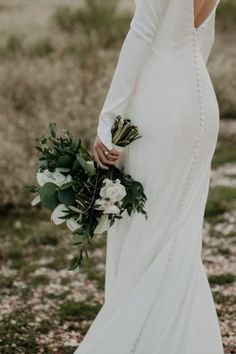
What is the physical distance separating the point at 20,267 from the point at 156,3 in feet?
12.5

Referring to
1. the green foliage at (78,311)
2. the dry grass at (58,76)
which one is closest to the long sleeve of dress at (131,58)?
the green foliage at (78,311)

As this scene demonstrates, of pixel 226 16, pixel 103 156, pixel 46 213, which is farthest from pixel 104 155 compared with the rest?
pixel 226 16

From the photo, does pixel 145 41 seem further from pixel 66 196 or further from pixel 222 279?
pixel 222 279

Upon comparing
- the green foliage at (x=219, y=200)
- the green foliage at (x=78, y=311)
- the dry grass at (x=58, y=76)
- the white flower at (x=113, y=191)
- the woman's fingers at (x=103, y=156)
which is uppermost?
the woman's fingers at (x=103, y=156)

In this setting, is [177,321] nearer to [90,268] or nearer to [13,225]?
[90,268]

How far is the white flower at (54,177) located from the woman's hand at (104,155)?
0.16 m

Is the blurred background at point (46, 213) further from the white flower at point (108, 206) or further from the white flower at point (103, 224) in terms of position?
the white flower at point (108, 206)

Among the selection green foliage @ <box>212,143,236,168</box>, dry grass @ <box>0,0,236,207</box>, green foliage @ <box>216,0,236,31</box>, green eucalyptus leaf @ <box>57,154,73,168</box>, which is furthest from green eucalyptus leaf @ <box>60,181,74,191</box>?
green foliage @ <box>216,0,236,31</box>

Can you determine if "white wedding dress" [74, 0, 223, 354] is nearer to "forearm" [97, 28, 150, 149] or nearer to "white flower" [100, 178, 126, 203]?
"forearm" [97, 28, 150, 149]

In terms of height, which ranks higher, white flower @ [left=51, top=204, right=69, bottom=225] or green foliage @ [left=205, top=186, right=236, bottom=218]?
white flower @ [left=51, top=204, right=69, bottom=225]

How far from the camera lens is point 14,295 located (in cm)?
614

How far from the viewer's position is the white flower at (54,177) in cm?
368

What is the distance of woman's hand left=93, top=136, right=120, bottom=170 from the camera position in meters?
3.65

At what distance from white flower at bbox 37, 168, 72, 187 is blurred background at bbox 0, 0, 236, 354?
1664 mm
